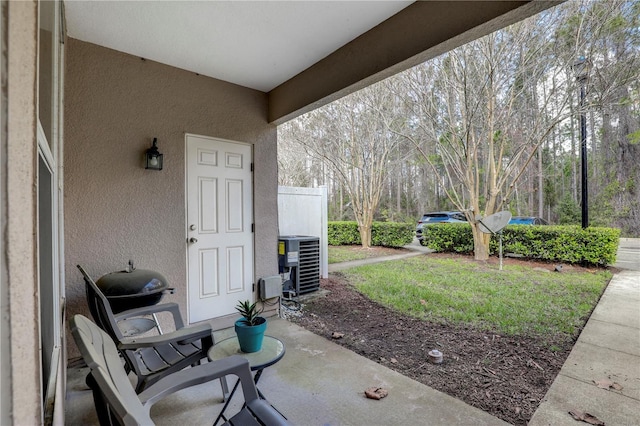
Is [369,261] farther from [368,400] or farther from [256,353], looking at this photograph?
[256,353]

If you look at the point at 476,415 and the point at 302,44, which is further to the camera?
the point at 302,44

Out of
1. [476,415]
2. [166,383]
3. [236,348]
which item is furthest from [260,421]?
[476,415]

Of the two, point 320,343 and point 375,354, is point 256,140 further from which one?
point 375,354

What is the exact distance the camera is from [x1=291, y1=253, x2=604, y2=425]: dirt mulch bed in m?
2.32

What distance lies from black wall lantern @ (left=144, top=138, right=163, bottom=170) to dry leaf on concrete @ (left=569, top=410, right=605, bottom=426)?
13.1ft

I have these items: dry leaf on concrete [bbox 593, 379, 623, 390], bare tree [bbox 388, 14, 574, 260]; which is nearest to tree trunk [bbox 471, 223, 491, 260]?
bare tree [bbox 388, 14, 574, 260]

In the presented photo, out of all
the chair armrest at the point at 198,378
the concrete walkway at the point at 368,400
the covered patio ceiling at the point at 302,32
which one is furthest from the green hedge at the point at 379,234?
the chair armrest at the point at 198,378

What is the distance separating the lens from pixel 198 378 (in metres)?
1.35

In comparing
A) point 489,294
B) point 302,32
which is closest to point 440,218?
point 489,294

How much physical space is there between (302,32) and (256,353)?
2.64m

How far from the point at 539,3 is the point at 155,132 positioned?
337 cm

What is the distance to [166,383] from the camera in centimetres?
131

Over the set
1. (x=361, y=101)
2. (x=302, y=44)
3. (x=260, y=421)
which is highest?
(x=361, y=101)

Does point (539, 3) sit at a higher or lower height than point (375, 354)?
higher
